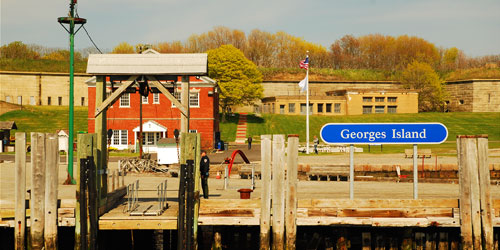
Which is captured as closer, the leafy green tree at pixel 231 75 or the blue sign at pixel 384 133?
→ the blue sign at pixel 384 133

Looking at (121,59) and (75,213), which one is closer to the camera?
(75,213)

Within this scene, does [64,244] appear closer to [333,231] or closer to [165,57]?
[165,57]

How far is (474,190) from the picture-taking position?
1345 cm

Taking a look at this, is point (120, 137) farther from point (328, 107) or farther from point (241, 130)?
point (328, 107)

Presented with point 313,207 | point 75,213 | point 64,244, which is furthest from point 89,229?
point 313,207

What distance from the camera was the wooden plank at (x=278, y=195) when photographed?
13.2 meters

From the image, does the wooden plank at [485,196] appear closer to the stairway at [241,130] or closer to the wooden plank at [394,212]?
the wooden plank at [394,212]

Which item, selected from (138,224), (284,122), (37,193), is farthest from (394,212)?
(284,122)

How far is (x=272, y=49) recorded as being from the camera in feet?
425

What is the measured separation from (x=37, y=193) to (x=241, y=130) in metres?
55.2

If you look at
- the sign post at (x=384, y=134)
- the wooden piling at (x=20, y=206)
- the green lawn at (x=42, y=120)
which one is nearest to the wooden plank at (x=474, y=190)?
the sign post at (x=384, y=134)

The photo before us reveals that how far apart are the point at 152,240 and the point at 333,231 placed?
5.31 meters

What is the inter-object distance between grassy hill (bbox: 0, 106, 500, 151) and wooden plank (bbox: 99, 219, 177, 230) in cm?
5020

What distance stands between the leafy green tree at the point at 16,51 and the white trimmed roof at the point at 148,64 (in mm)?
110331
